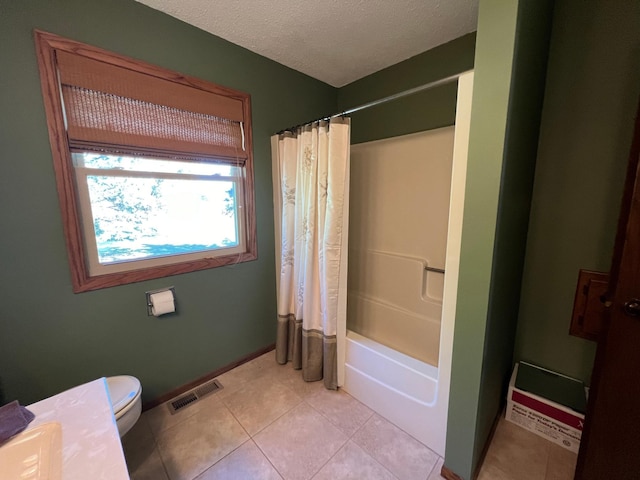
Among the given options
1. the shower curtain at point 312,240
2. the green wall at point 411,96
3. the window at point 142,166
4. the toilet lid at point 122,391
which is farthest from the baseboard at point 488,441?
the green wall at point 411,96

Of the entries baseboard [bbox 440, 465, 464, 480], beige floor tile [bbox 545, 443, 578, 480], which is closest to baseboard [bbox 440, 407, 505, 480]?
baseboard [bbox 440, 465, 464, 480]

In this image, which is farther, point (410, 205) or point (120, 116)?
point (410, 205)

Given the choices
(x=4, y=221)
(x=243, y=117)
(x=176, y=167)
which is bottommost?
(x=4, y=221)

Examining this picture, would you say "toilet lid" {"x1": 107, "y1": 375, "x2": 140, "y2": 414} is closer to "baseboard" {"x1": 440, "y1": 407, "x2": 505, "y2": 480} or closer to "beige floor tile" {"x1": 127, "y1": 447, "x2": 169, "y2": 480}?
"beige floor tile" {"x1": 127, "y1": 447, "x2": 169, "y2": 480}

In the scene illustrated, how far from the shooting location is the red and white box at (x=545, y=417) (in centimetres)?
136

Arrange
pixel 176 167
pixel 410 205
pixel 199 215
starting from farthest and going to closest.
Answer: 1. pixel 410 205
2. pixel 199 215
3. pixel 176 167

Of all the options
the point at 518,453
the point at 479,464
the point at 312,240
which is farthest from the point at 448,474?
the point at 312,240

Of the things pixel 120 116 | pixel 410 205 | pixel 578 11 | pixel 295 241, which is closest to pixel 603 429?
pixel 410 205

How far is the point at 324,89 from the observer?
240cm

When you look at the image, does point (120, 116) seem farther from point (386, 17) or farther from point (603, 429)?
point (603, 429)

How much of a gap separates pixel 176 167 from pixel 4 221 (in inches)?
32.3

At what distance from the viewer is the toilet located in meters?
1.19

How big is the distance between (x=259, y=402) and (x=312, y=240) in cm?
115

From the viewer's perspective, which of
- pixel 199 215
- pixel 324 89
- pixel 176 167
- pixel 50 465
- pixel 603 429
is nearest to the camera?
pixel 50 465
